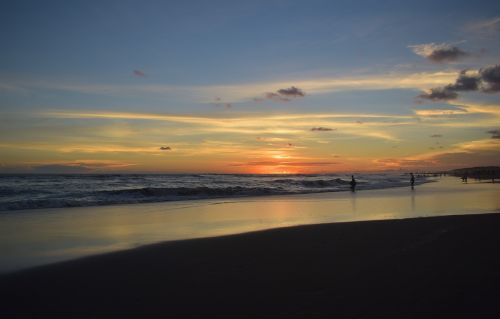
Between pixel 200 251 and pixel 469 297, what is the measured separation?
6.16m

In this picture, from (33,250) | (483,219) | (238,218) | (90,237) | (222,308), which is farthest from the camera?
(238,218)

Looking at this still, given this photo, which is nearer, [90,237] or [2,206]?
[90,237]

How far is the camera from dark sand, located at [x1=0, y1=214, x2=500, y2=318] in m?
5.88

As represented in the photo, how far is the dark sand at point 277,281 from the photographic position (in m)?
5.88

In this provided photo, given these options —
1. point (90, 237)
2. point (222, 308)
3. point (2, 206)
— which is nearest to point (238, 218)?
point (90, 237)

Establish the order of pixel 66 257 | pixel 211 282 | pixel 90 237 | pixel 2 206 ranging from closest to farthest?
pixel 211 282, pixel 66 257, pixel 90 237, pixel 2 206

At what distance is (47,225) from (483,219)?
17150 mm

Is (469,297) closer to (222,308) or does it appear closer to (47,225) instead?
(222,308)

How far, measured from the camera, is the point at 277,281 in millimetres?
7145

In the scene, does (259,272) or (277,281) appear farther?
(259,272)

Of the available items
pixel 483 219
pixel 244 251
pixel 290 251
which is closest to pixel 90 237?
pixel 244 251

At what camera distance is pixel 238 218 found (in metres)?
17.8

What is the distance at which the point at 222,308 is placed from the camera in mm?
5973

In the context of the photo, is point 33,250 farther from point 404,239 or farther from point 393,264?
point 404,239
